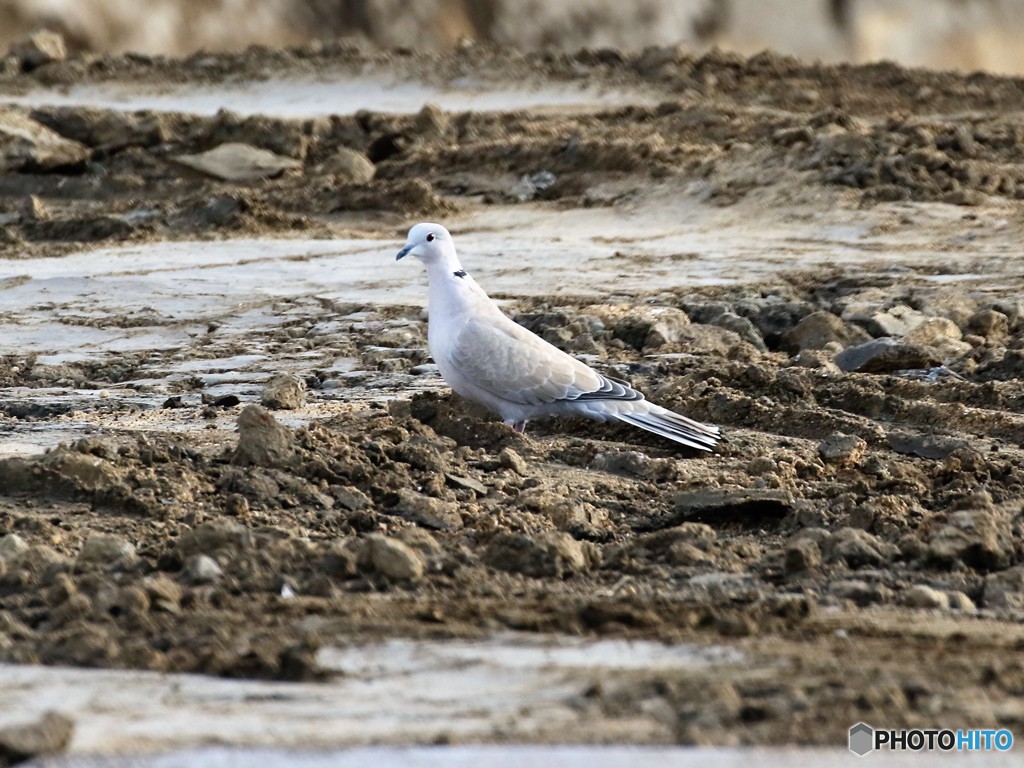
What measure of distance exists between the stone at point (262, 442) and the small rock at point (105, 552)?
41.7 inches

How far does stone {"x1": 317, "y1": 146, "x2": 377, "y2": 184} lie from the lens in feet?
53.3

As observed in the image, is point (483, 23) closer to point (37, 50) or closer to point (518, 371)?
point (37, 50)

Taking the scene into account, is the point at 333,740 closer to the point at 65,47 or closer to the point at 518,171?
the point at 518,171

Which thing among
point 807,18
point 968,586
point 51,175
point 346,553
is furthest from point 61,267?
point 807,18

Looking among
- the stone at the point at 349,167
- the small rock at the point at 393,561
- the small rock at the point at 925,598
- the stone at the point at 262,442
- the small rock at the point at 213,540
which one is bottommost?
the small rock at the point at 925,598

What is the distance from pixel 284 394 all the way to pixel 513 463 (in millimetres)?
1857

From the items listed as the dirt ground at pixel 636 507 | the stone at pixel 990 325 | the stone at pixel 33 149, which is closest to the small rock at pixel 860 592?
the dirt ground at pixel 636 507

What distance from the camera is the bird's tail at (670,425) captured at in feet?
24.9

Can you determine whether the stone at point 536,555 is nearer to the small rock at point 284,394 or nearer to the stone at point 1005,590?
the stone at point 1005,590

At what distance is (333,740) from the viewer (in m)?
4.09

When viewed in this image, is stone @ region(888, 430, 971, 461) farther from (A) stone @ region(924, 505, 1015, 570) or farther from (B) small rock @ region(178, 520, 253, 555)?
(B) small rock @ region(178, 520, 253, 555)

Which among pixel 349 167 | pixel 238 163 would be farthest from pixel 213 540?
pixel 238 163

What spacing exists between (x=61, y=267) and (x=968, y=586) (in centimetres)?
886

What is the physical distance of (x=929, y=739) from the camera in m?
4.16
